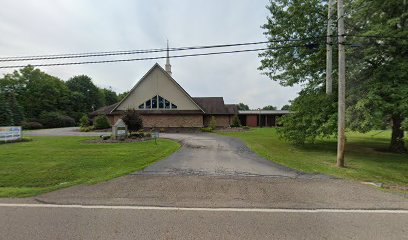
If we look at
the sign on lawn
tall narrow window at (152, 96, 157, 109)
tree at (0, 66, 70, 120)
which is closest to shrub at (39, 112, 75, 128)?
tree at (0, 66, 70, 120)

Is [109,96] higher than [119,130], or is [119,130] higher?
[109,96]

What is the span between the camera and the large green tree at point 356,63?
8.75 metres

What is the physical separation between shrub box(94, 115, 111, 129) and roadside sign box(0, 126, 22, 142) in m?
10.6

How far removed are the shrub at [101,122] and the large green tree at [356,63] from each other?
2319cm

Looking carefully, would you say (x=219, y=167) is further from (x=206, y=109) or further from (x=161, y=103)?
(x=206, y=109)

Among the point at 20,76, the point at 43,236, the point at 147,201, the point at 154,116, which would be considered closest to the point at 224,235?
the point at 147,201

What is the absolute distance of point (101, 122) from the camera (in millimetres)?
27469

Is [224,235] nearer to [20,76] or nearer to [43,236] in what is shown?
[43,236]

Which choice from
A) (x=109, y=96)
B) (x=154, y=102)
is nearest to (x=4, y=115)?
(x=154, y=102)

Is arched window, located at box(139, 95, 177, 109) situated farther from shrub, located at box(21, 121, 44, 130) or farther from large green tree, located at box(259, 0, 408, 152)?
shrub, located at box(21, 121, 44, 130)

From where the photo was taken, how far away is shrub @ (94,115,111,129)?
27.4 meters

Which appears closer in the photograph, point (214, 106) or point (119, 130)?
point (119, 130)

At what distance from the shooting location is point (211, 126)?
27.0 meters

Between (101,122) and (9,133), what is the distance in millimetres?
11691
